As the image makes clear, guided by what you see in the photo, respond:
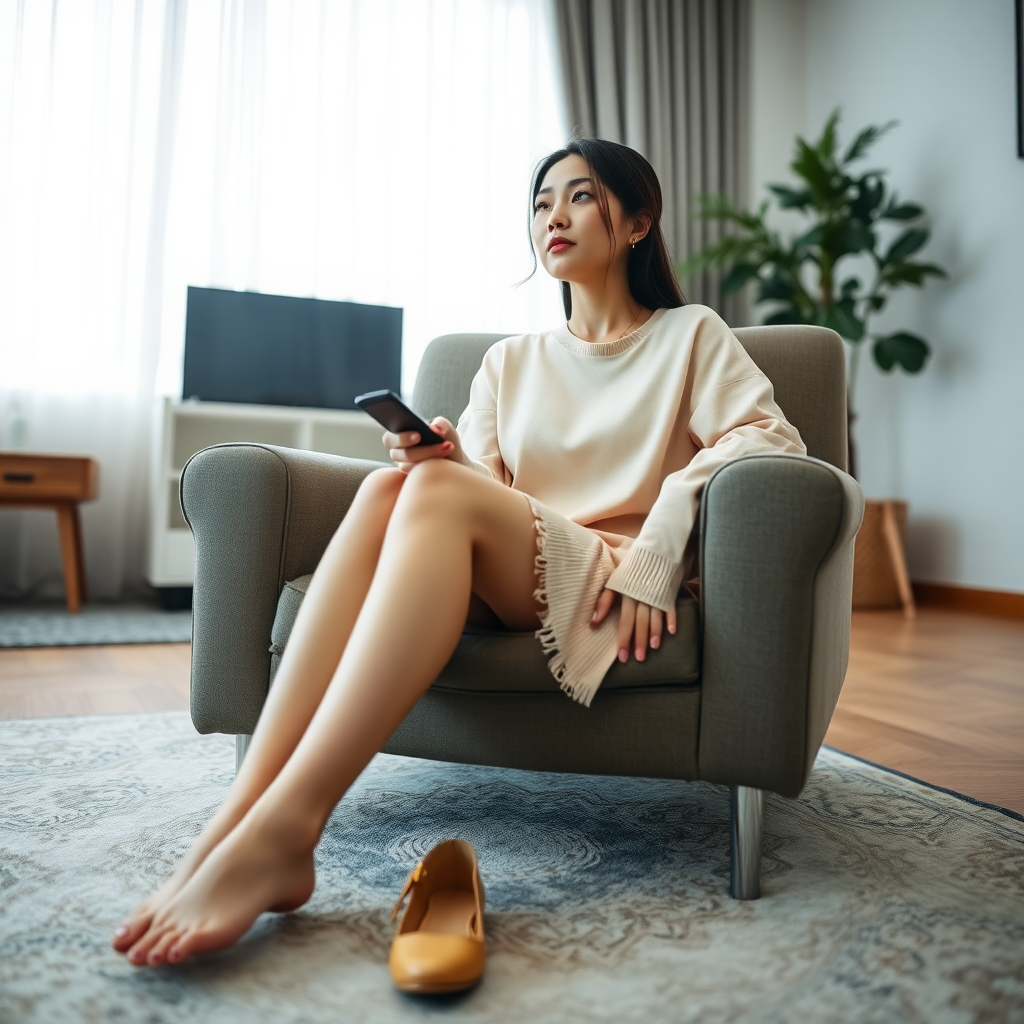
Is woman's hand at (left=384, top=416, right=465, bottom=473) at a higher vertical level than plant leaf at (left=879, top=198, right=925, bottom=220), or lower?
lower

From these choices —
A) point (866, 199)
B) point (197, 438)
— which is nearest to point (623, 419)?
point (197, 438)

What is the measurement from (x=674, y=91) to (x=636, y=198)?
330 cm

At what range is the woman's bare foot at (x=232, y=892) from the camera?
2.64 ft

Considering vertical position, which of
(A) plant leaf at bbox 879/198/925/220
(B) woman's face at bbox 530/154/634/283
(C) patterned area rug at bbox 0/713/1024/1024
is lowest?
(C) patterned area rug at bbox 0/713/1024/1024

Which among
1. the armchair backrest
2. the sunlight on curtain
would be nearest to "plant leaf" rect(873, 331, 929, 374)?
the sunlight on curtain

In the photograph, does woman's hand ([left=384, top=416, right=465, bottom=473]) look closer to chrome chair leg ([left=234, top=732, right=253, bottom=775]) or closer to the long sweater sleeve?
the long sweater sleeve

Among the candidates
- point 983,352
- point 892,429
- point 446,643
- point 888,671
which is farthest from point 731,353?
point 892,429

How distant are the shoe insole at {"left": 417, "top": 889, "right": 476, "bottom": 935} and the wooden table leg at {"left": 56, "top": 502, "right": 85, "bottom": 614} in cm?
267

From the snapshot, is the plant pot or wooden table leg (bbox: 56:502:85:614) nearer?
wooden table leg (bbox: 56:502:85:614)

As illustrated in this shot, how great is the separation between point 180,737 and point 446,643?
3.13ft

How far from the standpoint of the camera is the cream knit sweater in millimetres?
1241

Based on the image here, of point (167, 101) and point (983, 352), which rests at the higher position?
point (167, 101)

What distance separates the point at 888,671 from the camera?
245 centimetres

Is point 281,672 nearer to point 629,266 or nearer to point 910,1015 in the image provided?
point 910,1015
